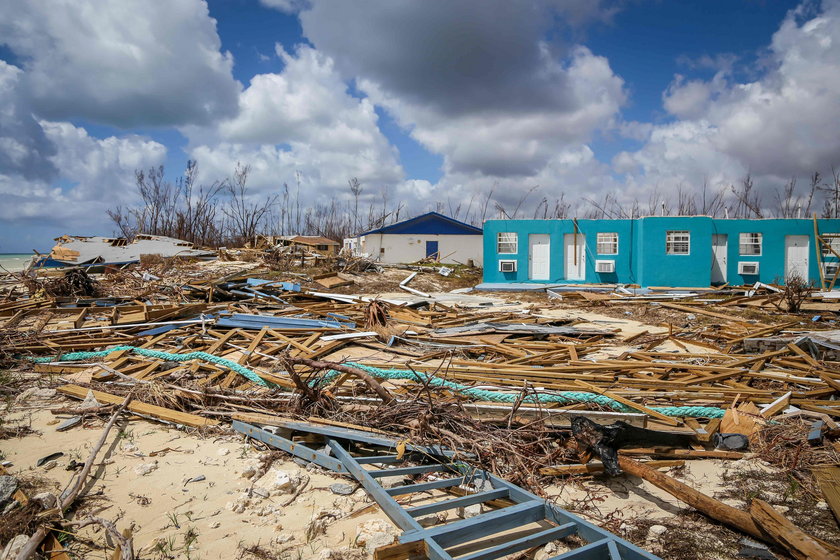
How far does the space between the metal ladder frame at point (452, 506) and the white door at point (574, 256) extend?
1948 centimetres

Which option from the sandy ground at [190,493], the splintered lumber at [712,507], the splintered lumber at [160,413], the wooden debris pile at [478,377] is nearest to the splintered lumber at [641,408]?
the wooden debris pile at [478,377]

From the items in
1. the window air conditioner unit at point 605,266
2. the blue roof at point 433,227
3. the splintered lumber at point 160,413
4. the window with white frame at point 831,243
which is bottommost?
the splintered lumber at point 160,413

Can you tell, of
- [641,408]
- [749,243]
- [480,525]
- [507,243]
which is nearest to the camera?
[480,525]

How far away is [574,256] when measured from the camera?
22234 millimetres

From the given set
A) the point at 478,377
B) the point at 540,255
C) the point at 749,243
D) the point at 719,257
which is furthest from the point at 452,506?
the point at 749,243

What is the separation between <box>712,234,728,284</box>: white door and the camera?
848 inches

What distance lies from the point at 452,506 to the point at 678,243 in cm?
2110

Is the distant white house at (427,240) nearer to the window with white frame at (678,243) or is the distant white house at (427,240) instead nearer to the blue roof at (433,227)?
the blue roof at (433,227)

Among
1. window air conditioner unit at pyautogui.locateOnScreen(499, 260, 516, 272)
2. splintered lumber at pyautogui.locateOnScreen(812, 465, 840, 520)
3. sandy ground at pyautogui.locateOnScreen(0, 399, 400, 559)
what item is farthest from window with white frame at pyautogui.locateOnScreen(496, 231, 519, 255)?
sandy ground at pyautogui.locateOnScreen(0, 399, 400, 559)

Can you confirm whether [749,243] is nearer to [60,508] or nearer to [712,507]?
[712,507]

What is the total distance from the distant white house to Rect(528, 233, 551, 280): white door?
11657mm

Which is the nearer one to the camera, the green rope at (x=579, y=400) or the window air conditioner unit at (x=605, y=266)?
the green rope at (x=579, y=400)

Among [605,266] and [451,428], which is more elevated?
[605,266]

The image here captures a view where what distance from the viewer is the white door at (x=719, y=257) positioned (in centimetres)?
2153
